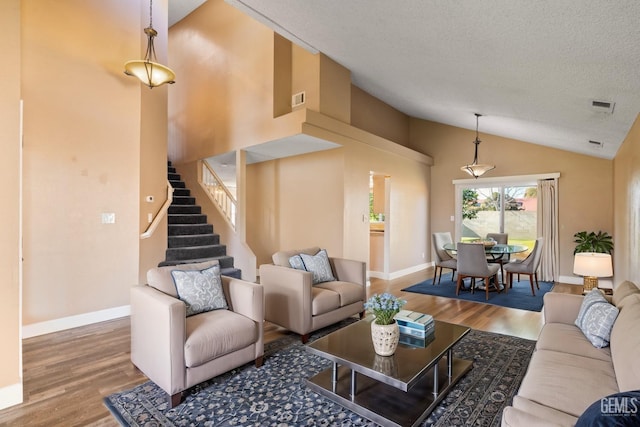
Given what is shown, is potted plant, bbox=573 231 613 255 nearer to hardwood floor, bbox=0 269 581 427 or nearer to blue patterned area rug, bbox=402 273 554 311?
blue patterned area rug, bbox=402 273 554 311

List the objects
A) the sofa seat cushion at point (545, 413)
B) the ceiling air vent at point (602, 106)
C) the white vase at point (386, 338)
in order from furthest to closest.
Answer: the ceiling air vent at point (602, 106), the white vase at point (386, 338), the sofa seat cushion at point (545, 413)

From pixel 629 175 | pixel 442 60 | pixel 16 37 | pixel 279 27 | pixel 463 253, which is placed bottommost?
pixel 463 253

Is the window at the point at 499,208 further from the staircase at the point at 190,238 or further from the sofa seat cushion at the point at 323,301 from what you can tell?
the staircase at the point at 190,238

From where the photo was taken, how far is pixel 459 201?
7.63 m

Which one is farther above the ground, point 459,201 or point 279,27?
point 279,27

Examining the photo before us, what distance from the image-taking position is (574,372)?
1.81m

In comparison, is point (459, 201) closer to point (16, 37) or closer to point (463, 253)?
point (463, 253)

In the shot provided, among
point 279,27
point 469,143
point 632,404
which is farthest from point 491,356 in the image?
point 469,143

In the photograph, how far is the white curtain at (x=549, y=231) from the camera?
6352mm

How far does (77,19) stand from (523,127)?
6.49 metres

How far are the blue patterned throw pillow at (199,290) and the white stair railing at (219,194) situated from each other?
3017 millimetres

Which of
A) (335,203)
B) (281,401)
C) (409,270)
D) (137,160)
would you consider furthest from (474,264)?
(137,160)

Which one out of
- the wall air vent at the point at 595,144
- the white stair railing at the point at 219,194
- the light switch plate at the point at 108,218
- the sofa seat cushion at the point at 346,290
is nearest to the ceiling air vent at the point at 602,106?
the wall air vent at the point at 595,144

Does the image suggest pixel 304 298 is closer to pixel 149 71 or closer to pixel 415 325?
pixel 415 325
